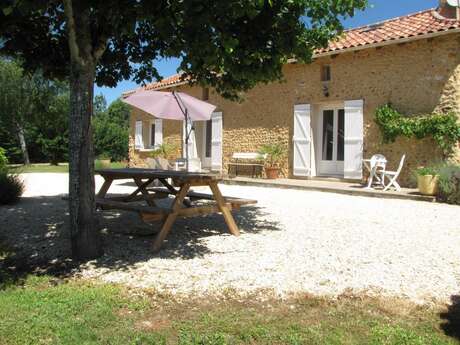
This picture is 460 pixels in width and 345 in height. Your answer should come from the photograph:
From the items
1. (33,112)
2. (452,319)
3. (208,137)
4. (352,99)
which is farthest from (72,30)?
(33,112)

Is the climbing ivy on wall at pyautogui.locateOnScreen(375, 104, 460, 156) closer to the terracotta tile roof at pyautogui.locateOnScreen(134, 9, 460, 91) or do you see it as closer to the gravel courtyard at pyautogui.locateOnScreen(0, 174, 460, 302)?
the terracotta tile roof at pyautogui.locateOnScreen(134, 9, 460, 91)

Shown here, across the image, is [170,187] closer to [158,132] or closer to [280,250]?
[280,250]

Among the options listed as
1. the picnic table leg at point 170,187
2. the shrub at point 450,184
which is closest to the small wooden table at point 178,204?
the picnic table leg at point 170,187

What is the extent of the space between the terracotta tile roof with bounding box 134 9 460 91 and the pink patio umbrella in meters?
1.76

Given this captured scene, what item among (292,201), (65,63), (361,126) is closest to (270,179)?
(361,126)

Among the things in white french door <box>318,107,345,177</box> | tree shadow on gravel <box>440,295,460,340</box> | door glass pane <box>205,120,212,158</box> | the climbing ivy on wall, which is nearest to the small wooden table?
tree shadow on gravel <box>440,295,460,340</box>

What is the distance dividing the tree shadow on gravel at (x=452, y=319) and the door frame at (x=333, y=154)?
8709 mm

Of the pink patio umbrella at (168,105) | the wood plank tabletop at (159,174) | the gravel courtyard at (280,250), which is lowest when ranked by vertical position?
the gravel courtyard at (280,250)

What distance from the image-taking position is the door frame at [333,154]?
12.1 metres

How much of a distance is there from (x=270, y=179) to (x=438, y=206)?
5.31m

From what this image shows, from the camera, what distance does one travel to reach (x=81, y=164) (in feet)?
14.3

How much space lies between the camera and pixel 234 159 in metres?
14.5

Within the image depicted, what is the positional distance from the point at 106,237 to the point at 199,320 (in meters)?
2.70

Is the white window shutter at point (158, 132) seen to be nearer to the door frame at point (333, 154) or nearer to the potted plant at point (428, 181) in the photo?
the door frame at point (333, 154)
